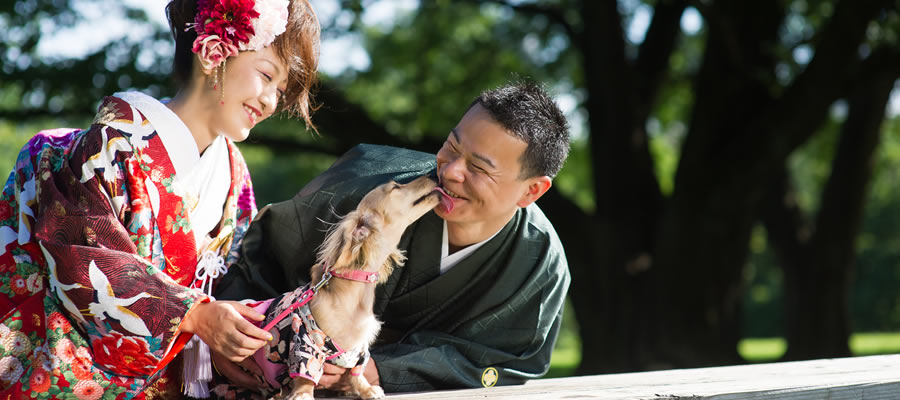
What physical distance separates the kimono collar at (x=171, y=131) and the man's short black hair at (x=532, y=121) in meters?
1.02

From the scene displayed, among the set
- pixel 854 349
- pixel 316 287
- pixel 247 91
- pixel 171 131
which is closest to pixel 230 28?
pixel 247 91

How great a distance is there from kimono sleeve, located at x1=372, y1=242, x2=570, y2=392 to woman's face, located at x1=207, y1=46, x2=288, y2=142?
3.04 ft

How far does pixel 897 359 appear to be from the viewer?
355 cm

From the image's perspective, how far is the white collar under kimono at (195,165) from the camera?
2838 mm

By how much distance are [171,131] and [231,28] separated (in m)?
0.40

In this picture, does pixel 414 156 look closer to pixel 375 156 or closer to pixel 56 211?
pixel 375 156

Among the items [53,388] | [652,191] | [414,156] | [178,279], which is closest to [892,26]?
[652,191]

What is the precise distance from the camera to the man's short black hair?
3004 millimetres

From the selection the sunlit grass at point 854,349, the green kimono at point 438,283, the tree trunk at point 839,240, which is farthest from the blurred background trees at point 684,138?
the green kimono at point 438,283

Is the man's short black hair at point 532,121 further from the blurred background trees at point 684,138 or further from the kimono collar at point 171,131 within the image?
the blurred background trees at point 684,138

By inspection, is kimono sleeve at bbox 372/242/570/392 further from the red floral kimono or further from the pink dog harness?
the red floral kimono

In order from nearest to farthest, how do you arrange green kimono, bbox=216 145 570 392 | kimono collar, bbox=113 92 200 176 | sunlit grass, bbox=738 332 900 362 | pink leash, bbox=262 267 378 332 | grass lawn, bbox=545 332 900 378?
A: pink leash, bbox=262 267 378 332 < kimono collar, bbox=113 92 200 176 < green kimono, bbox=216 145 570 392 < grass lawn, bbox=545 332 900 378 < sunlit grass, bbox=738 332 900 362

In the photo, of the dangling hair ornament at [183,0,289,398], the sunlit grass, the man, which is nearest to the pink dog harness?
the man

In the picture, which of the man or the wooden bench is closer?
the wooden bench
